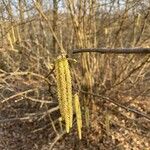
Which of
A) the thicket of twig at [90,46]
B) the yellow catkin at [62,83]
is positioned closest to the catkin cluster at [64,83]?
the yellow catkin at [62,83]

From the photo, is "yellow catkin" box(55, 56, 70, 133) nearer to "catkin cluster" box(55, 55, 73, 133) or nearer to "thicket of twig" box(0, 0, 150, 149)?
"catkin cluster" box(55, 55, 73, 133)

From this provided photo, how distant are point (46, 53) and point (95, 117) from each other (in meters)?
1.50

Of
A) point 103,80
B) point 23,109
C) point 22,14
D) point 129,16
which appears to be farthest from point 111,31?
point 23,109

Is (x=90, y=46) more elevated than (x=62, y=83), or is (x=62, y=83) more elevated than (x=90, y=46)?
(x=62, y=83)

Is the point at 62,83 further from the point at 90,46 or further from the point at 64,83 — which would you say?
the point at 90,46

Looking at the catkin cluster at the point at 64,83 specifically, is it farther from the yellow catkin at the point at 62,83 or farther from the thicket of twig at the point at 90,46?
the thicket of twig at the point at 90,46

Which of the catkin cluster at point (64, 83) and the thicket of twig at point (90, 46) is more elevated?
the catkin cluster at point (64, 83)

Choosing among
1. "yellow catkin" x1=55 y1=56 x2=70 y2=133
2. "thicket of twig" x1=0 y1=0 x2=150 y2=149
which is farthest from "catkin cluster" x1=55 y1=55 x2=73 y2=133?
"thicket of twig" x1=0 y1=0 x2=150 y2=149

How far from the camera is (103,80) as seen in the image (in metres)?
7.52

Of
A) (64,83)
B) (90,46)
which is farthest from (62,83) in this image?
(90,46)

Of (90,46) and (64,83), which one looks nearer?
(64,83)

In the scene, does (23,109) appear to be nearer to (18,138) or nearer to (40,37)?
(18,138)

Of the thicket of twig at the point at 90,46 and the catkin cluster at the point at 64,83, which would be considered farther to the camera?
the thicket of twig at the point at 90,46

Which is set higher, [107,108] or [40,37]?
[40,37]
